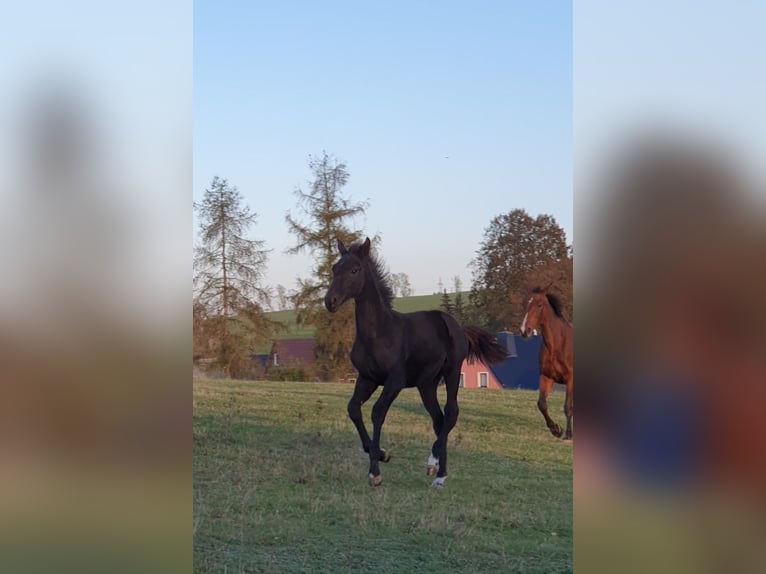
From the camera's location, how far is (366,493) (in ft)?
22.7

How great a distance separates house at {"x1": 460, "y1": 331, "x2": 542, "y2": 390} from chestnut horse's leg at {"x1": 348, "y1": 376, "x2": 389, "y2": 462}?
3.87 m

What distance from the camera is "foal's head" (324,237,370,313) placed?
7.22m

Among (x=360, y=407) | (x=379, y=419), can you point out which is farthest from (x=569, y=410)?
(x=360, y=407)

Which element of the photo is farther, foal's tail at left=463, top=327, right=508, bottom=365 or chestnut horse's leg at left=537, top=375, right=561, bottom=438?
chestnut horse's leg at left=537, top=375, right=561, bottom=438

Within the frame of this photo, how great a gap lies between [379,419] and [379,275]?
1.45 m

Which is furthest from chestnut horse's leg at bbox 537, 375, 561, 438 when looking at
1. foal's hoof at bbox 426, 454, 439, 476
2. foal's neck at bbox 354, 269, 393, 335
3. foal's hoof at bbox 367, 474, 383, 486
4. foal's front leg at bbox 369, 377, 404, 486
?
foal's hoof at bbox 367, 474, 383, 486

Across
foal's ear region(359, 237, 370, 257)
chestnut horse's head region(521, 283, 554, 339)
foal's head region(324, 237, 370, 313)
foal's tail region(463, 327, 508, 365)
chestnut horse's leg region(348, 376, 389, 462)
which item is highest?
foal's ear region(359, 237, 370, 257)

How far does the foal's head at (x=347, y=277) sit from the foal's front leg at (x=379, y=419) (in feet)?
3.26

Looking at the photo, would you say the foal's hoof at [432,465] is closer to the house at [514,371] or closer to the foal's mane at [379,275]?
the foal's mane at [379,275]

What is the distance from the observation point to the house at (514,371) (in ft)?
39.9

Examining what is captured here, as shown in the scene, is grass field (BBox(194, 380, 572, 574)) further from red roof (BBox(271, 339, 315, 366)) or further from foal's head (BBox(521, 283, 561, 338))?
red roof (BBox(271, 339, 315, 366))
